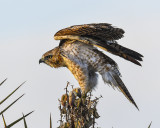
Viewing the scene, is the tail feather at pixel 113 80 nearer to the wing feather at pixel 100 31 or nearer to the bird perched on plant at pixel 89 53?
the bird perched on plant at pixel 89 53

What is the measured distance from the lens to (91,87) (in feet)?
25.3

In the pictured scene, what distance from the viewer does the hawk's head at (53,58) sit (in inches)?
328

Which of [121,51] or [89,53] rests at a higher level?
[89,53]

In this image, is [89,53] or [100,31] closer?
[100,31]

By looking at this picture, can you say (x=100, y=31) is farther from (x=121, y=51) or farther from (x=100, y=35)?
(x=121, y=51)

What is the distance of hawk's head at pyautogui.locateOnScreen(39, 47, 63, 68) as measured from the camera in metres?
8.32

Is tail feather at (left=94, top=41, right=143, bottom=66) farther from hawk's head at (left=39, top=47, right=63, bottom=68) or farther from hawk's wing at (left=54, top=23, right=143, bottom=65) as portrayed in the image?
hawk's head at (left=39, top=47, right=63, bottom=68)

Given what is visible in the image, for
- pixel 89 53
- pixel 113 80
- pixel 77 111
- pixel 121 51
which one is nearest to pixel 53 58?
pixel 89 53

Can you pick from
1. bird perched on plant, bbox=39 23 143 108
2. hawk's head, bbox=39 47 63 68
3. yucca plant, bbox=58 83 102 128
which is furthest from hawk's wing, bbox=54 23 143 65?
yucca plant, bbox=58 83 102 128

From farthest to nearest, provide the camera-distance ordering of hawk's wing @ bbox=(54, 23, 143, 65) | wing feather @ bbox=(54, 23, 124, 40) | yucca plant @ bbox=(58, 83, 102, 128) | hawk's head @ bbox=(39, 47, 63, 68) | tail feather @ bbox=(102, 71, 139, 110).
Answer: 1. hawk's head @ bbox=(39, 47, 63, 68)
2. tail feather @ bbox=(102, 71, 139, 110)
3. wing feather @ bbox=(54, 23, 124, 40)
4. hawk's wing @ bbox=(54, 23, 143, 65)
5. yucca plant @ bbox=(58, 83, 102, 128)

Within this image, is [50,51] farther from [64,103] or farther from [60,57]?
[64,103]

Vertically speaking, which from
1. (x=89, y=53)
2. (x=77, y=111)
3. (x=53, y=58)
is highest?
(x=53, y=58)

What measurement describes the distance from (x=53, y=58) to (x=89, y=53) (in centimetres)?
111

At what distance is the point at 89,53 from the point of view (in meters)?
7.73
